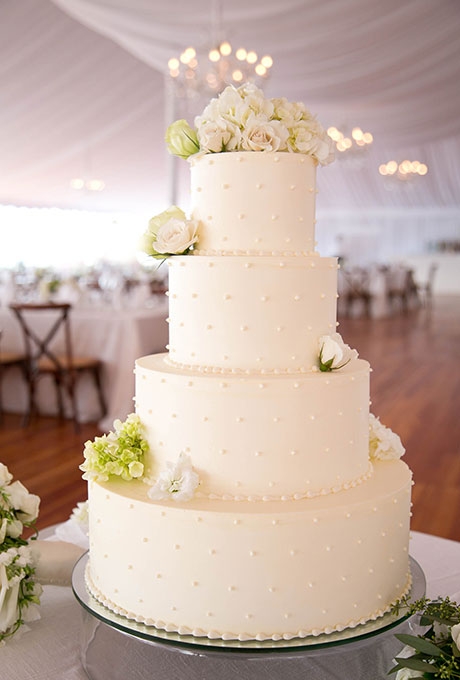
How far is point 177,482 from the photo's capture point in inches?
68.8

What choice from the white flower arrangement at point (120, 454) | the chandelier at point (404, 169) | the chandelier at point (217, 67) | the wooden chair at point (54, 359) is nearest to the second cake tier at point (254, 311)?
the white flower arrangement at point (120, 454)

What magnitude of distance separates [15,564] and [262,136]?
1336 mm

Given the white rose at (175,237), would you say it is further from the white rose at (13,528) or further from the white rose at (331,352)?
the white rose at (13,528)

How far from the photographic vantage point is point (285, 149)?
1.91 metres

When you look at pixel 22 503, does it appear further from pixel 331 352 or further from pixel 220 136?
pixel 220 136

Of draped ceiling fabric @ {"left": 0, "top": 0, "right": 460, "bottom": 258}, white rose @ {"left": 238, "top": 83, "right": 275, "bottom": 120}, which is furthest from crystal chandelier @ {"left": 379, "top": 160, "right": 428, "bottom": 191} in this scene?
white rose @ {"left": 238, "top": 83, "right": 275, "bottom": 120}

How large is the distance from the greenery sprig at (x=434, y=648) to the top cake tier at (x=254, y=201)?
0.96 meters

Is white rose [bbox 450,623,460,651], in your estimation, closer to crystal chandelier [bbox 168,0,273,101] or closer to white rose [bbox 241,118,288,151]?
white rose [bbox 241,118,288,151]

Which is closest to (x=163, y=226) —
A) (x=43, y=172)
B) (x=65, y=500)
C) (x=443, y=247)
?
(x=65, y=500)

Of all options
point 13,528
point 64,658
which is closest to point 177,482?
point 13,528

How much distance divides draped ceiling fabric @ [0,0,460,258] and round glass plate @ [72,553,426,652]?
18.7 ft

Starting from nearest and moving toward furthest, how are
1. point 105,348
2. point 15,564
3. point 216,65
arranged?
1. point 15,564
2. point 105,348
3. point 216,65

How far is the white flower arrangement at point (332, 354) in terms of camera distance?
72.4 inches

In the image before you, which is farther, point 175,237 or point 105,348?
point 105,348
